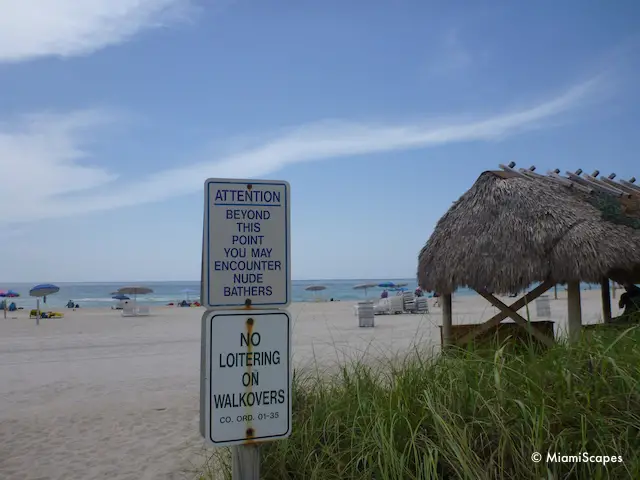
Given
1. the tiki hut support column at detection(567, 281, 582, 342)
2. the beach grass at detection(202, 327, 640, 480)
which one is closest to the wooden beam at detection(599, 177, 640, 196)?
the tiki hut support column at detection(567, 281, 582, 342)

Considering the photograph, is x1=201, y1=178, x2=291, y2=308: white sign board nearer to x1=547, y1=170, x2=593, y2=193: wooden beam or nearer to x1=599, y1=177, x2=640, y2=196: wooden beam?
x1=547, y1=170, x2=593, y2=193: wooden beam

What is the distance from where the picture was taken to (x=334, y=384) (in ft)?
16.3

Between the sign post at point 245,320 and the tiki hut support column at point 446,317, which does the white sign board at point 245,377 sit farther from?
the tiki hut support column at point 446,317

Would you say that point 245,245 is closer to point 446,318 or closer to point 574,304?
point 574,304

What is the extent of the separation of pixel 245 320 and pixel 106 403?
7361 mm

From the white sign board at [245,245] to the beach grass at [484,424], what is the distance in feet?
3.70

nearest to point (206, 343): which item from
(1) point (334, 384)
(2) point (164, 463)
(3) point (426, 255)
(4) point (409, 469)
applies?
(4) point (409, 469)

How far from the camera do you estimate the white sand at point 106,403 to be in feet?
19.3

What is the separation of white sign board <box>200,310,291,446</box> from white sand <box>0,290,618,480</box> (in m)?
2.94

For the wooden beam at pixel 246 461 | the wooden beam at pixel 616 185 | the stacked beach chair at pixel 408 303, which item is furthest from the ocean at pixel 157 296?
the wooden beam at pixel 246 461

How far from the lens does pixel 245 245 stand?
2832 millimetres

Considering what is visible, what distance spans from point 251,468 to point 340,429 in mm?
1304

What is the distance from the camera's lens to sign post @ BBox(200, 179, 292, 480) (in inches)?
107

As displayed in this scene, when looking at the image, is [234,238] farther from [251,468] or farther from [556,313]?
[556,313]
